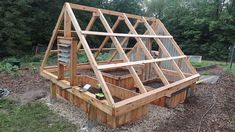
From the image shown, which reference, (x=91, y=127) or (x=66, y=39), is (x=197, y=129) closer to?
(x=91, y=127)

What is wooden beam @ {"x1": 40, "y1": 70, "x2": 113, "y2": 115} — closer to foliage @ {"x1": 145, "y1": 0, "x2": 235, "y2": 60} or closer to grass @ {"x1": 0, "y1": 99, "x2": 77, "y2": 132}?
grass @ {"x1": 0, "y1": 99, "x2": 77, "y2": 132}

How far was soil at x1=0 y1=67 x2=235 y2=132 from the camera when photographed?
4.14m

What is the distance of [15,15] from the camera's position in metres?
13.1

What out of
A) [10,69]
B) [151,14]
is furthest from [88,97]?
[151,14]

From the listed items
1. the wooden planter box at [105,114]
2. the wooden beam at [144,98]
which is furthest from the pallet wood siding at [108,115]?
the wooden beam at [144,98]

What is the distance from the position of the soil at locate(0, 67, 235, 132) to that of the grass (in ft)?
0.70

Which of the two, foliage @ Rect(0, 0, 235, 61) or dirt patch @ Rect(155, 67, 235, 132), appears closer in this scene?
dirt patch @ Rect(155, 67, 235, 132)

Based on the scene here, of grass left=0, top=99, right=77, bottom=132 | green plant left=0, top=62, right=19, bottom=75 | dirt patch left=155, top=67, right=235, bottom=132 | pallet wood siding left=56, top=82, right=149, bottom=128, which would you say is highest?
green plant left=0, top=62, right=19, bottom=75

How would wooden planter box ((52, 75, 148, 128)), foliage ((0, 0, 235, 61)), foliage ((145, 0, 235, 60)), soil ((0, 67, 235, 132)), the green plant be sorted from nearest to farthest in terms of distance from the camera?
1. wooden planter box ((52, 75, 148, 128))
2. soil ((0, 67, 235, 132))
3. the green plant
4. foliage ((0, 0, 235, 61))
5. foliage ((145, 0, 235, 60))

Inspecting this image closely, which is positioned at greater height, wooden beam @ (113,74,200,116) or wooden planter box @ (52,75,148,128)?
wooden beam @ (113,74,200,116)

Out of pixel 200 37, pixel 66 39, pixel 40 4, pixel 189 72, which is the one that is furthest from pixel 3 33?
pixel 200 37

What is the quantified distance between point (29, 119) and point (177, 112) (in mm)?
3217

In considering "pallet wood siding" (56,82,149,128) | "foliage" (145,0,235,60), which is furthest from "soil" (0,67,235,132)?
"foliage" (145,0,235,60)

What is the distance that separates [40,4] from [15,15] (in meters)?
3.43
